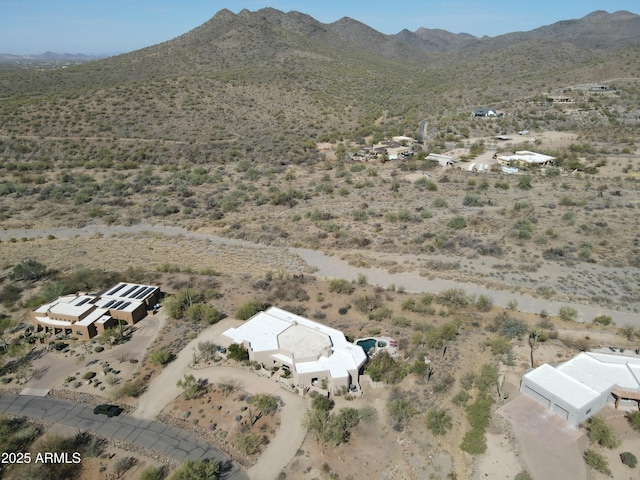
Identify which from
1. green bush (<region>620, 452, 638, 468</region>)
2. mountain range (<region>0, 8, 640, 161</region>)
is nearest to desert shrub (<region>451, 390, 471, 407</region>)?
green bush (<region>620, 452, 638, 468</region>)

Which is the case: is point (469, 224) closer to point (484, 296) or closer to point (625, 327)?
point (484, 296)

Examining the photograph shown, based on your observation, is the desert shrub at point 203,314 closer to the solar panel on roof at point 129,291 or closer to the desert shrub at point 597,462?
the solar panel on roof at point 129,291

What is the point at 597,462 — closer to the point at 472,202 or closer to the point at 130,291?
the point at 130,291

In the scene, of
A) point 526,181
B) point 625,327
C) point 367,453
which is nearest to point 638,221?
point 526,181

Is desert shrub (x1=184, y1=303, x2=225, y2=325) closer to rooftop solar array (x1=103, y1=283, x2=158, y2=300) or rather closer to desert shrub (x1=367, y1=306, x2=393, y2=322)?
rooftop solar array (x1=103, y1=283, x2=158, y2=300)

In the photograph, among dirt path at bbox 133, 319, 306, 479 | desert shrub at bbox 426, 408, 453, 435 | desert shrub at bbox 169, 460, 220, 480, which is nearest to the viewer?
desert shrub at bbox 169, 460, 220, 480

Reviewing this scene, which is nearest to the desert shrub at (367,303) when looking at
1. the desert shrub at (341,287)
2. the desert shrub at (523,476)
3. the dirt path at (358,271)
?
the desert shrub at (341,287)
